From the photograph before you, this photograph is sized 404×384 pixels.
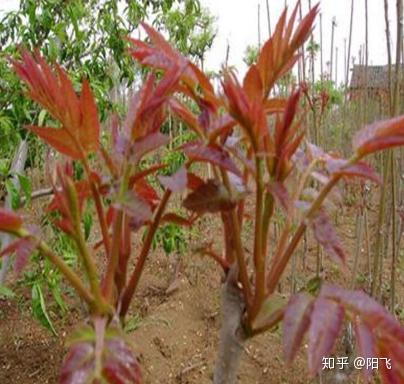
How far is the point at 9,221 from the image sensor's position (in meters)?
0.30

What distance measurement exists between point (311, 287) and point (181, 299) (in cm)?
214

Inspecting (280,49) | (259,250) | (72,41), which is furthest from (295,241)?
(72,41)

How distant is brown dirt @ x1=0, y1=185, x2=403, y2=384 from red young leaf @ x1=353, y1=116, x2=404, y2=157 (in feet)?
5.58

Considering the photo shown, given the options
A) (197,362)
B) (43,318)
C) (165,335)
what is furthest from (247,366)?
(43,318)

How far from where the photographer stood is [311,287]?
333 millimetres

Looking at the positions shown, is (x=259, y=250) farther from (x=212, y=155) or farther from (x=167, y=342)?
(x=167, y=342)

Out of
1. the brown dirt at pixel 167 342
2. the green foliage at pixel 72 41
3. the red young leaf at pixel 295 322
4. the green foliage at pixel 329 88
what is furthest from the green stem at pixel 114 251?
the green foliage at pixel 329 88

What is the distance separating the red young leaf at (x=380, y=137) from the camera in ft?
1.05

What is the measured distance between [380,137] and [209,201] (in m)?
0.11

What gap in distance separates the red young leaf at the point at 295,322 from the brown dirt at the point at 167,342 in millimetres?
1711

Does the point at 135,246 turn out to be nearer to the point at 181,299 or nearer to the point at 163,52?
the point at 181,299

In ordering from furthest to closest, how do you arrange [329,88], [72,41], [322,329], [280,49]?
[329,88] < [72,41] < [280,49] < [322,329]

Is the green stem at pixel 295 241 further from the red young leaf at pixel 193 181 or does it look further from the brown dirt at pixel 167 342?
the brown dirt at pixel 167 342

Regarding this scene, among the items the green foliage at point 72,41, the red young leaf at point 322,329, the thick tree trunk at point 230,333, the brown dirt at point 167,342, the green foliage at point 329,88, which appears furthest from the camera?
the green foliage at point 329,88
